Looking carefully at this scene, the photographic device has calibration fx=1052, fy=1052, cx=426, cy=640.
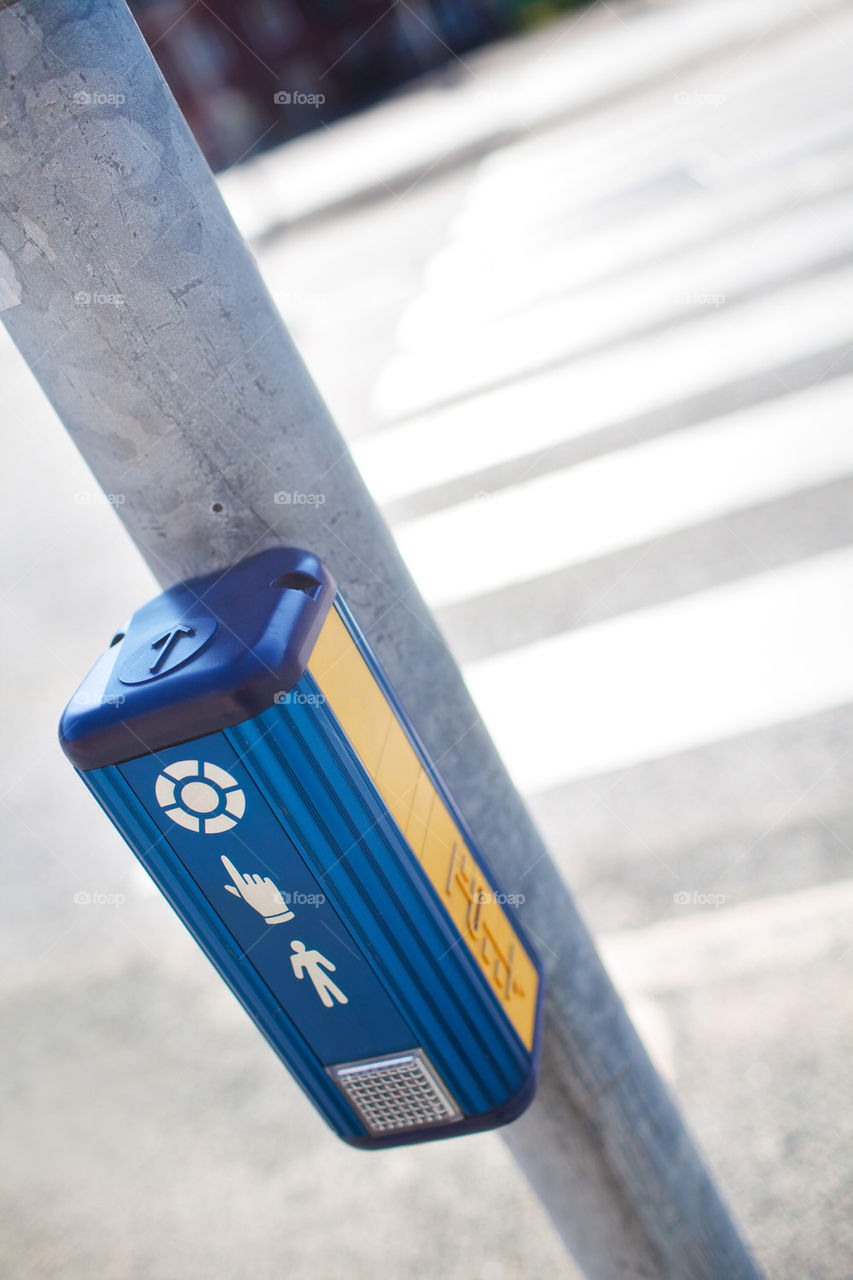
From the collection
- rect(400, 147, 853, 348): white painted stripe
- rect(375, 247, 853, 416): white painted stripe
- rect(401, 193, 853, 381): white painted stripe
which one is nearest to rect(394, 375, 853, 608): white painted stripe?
rect(375, 247, 853, 416): white painted stripe

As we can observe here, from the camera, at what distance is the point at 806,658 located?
4562mm

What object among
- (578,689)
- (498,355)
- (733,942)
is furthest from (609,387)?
(733,942)

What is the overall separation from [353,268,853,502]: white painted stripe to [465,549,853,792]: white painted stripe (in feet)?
7.34

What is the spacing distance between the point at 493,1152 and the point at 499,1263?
0.34 meters

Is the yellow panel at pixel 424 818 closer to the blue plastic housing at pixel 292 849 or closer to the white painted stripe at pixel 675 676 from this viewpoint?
the blue plastic housing at pixel 292 849

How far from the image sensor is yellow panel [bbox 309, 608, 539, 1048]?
167cm

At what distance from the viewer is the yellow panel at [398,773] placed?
1.71m

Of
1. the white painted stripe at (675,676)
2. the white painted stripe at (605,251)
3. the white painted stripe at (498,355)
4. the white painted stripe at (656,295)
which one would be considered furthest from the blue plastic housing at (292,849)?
the white painted stripe at (605,251)

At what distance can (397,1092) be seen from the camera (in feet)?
6.34

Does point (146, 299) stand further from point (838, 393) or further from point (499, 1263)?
point (838, 393)

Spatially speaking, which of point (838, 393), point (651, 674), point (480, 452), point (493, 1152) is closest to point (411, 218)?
point (480, 452)

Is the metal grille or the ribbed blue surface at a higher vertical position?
the ribbed blue surface

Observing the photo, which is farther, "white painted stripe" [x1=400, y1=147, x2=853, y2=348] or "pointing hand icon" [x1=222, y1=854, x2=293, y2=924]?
"white painted stripe" [x1=400, y1=147, x2=853, y2=348]

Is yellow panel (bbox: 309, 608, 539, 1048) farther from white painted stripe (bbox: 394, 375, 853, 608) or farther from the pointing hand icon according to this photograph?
white painted stripe (bbox: 394, 375, 853, 608)
